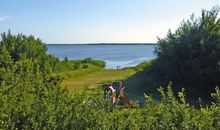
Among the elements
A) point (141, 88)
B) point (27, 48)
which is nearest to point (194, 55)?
point (141, 88)

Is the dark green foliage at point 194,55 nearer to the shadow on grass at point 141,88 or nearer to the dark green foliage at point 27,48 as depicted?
the shadow on grass at point 141,88

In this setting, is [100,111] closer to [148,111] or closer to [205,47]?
[148,111]

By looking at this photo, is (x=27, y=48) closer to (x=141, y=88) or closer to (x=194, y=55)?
(x=141, y=88)

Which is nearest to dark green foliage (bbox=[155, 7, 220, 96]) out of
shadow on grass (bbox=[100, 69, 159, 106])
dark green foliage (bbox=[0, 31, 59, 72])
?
shadow on grass (bbox=[100, 69, 159, 106])

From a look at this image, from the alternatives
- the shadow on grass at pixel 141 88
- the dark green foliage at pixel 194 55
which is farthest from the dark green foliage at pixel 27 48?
the dark green foliage at pixel 194 55

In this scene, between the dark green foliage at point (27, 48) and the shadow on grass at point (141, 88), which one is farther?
the dark green foliage at point (27, 48)

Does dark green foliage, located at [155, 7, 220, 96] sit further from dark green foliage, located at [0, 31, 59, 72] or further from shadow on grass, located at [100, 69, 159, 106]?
dark green foliage, located at [0, 31, 59, 72]

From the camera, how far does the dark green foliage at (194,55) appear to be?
69.8 ft

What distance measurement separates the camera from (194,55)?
2167 centimetres

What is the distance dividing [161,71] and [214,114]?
19.2 meters

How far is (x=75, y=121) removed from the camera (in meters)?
5.16

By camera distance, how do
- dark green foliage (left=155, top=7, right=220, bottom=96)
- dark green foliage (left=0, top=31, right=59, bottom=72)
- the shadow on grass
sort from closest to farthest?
dark green foliage (left=155, top=7, right=220, bottom=96)
the shadow on grass
dark green foliage (left=0, top=31, right=59, bottom=72)

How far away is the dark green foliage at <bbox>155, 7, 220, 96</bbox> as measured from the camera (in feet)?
69.8

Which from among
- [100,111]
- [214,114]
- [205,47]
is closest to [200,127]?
[214,114]
